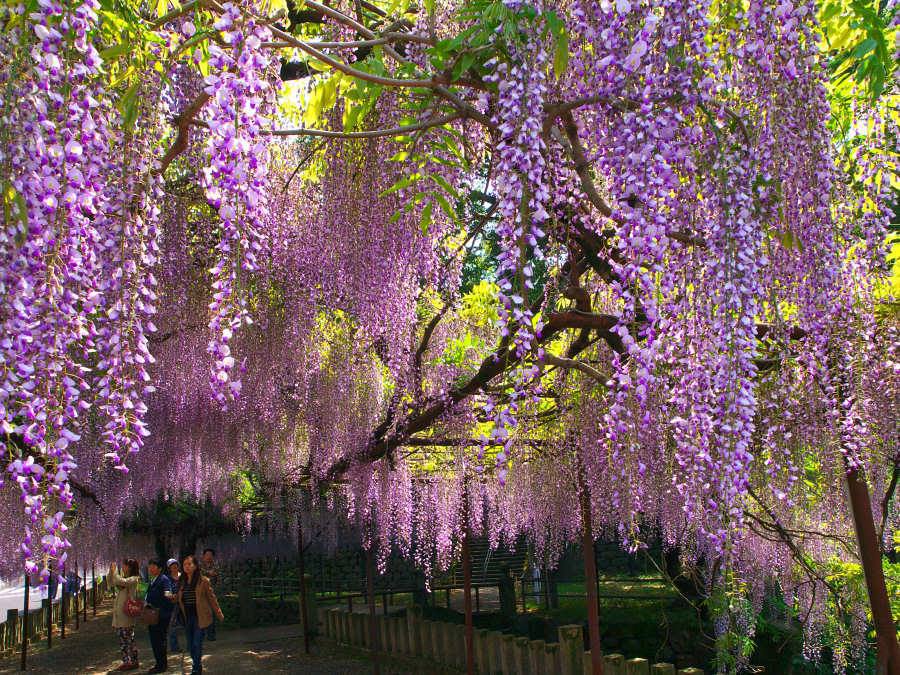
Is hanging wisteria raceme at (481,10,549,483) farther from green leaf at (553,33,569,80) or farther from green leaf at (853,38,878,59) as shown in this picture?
green leaf at (853,38,878,59)

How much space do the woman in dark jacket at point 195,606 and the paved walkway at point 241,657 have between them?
103 cm

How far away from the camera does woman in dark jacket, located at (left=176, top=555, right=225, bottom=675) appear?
8.91 m

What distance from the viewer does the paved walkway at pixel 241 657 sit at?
9891 mm

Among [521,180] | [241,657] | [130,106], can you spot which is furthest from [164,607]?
[521,180]

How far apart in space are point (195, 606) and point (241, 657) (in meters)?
2.43

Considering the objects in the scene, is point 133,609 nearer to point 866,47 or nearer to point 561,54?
point 561,54

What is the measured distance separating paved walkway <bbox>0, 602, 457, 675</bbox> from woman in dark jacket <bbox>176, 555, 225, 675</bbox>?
1025 millimetres

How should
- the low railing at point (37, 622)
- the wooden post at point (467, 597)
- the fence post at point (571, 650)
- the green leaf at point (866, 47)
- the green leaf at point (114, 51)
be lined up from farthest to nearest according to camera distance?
1. the low railing at point (37, 622)
2. the wooden post at point (467, 597)
3. the fence post at point (571, 650)
4. the green leaf at point (866, 47)
5. the green leaf at point (114, 51)

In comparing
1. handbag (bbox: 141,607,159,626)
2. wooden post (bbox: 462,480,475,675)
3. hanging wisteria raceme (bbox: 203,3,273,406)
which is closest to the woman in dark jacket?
handbag (bbox: 141,607,159,626)

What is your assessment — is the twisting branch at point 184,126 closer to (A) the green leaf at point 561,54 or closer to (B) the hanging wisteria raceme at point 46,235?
(B) the hanging wisteria raceme at point 46,235

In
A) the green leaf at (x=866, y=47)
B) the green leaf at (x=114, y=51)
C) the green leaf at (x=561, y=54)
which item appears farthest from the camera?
the green leaf at (x=866, y=47)

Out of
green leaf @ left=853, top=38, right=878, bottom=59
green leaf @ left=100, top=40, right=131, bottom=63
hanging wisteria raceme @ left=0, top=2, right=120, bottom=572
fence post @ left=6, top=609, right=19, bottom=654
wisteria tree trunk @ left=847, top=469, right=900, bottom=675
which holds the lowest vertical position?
fence post @ left=6, top=609, right=19, bottom=654

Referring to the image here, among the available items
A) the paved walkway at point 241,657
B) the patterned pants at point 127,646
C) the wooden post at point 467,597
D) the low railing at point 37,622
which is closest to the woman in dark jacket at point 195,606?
the paved walkway at point 241,657

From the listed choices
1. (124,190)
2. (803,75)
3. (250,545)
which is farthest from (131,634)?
(803,75)
